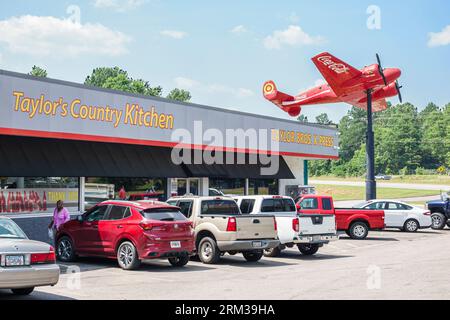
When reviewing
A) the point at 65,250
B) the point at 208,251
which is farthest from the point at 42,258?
the point at 208,251

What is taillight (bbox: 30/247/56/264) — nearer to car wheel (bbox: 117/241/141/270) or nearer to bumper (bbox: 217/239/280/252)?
car wheel (bbox: 117/241/141/270)

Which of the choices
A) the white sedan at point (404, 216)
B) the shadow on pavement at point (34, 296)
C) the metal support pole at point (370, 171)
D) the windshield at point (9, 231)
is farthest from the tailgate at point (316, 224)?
the metal support pole at point (370, 171)

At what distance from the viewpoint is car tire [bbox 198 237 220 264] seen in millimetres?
16906

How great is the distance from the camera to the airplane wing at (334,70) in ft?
124

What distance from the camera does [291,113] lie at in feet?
151

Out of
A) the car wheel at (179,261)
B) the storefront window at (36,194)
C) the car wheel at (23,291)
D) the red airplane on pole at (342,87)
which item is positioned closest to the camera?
the car wheel at (23,291)

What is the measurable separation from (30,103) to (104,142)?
4.38 metres

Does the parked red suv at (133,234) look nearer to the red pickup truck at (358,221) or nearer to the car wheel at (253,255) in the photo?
the car wheel at (253,255)

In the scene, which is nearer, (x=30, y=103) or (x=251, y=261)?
(x=251, y=261)

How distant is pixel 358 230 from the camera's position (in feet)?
88.7

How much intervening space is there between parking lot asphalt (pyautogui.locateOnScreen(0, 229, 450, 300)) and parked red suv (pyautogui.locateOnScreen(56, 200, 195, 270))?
1.32ft

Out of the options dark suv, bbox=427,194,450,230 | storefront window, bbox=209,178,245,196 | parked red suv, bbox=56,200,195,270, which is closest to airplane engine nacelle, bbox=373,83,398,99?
dark suv, bbox=427,194,450,230
